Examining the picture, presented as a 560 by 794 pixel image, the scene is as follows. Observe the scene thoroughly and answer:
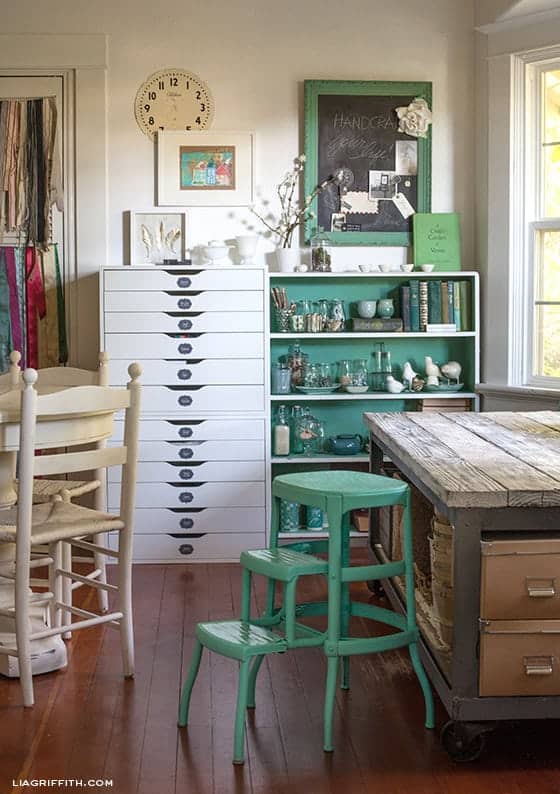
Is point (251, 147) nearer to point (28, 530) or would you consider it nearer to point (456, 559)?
point (28, 530)

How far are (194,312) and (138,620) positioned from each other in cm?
166

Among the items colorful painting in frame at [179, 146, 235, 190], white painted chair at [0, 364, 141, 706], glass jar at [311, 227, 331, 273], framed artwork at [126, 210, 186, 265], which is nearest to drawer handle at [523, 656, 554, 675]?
white painted chair at [0, 364, 141, 706]

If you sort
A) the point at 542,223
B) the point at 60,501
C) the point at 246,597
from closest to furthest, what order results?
the point at 246,597, the point at 60,501, the point at 542,223

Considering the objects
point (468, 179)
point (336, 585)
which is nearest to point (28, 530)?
point (336, 585)

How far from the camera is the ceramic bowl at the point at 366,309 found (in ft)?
18.8

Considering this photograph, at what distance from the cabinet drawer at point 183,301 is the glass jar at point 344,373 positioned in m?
0.58

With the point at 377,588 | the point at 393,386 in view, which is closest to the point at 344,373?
the point at 393,386

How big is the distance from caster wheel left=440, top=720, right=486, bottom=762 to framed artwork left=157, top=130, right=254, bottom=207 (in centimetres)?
350

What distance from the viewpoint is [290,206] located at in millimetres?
5824

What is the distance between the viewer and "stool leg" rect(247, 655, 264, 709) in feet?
10.8

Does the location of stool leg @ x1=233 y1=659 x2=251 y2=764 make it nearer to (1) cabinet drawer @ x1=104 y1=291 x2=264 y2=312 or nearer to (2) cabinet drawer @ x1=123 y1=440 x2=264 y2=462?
(2) cabinet drawer @ x1=123 y1=440 x2=264 y2=462

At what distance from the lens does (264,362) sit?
18.0 feet

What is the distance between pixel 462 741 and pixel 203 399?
2.84 m

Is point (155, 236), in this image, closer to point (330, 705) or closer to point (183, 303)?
point (183, 303)
